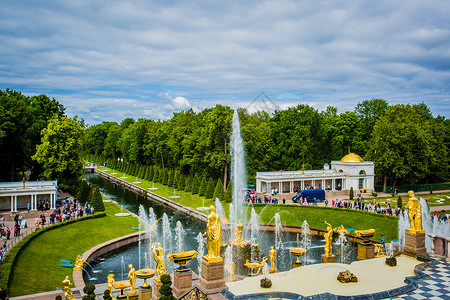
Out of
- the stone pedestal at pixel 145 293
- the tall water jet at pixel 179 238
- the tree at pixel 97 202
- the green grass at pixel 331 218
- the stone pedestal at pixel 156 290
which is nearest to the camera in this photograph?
the stone pedestal at pixel 156 290

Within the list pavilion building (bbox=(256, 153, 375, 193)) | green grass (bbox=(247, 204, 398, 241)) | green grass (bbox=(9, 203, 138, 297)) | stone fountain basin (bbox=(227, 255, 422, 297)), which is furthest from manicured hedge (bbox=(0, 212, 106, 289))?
pavilion building (bbox=(256, 153, 375, 193))

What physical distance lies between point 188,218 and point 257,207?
849cm

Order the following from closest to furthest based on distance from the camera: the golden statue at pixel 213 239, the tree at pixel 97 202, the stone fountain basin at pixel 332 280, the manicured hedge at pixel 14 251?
the golden statue at pixel 213 239 → the stone fountain basin at pixel 332 280 → the manicured hedge at pixel 14 251 → the tree at pixel 97 202

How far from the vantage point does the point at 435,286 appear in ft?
45.8

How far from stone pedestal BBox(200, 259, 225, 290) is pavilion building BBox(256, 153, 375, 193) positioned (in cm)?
4199

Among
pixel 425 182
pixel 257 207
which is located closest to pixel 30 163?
pixel 257 207

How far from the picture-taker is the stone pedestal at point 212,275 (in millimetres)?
12978

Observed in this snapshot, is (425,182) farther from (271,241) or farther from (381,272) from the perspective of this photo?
(381,272)

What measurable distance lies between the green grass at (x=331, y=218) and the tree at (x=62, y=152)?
23.6 metres

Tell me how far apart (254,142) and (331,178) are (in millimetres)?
13857

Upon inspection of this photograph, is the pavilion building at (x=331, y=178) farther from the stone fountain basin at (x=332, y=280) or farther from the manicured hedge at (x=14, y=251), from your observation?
the stone fountain basin at (x=332, y=280)

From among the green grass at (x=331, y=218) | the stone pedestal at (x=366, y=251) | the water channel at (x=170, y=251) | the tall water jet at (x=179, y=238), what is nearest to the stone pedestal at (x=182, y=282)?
the water channel at (x=170, y=251)

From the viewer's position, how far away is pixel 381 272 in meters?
15.6

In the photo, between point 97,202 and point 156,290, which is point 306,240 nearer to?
point 156,290
